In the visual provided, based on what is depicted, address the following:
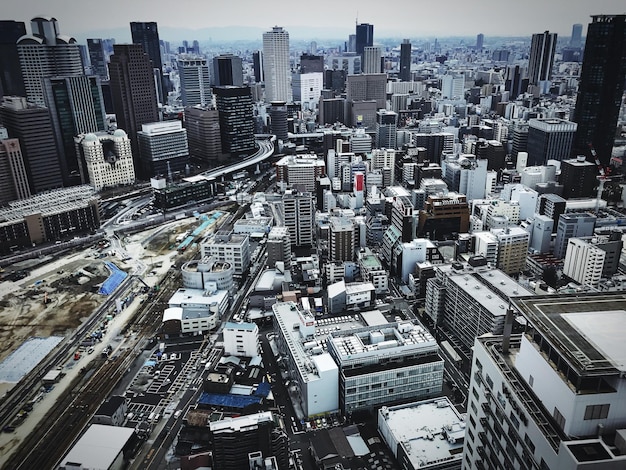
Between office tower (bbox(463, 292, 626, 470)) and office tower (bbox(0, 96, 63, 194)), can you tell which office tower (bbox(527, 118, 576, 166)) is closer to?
office tower (bbox(463, 292, 626, 470))

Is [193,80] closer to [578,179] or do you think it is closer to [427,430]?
[578,179]

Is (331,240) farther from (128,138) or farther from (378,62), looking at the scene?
(378,62)

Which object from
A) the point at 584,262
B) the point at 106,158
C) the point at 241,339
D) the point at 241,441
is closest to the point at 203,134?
the point at 106,158

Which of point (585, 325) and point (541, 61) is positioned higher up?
point (541, 61)

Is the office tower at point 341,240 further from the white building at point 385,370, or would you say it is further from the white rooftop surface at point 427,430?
the white rooftop surface at point 427,430

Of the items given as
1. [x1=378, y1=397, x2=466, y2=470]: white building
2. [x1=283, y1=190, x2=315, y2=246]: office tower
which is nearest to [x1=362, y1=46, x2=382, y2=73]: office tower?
[x1=283, y1=190, x2=315, y2=246]: office tower

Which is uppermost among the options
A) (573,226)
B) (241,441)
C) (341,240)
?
(573,226)
